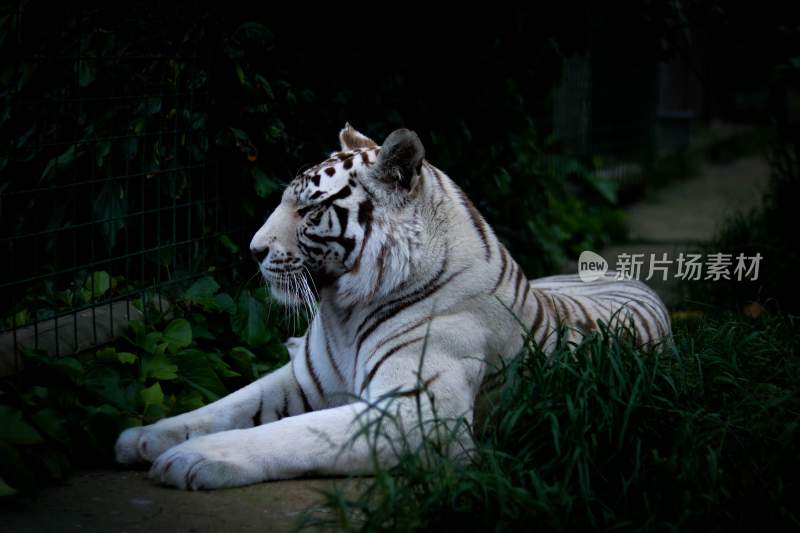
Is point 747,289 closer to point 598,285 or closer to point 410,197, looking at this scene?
point 598,285

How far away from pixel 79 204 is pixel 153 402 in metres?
1.27

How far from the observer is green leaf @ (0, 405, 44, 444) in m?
3.02

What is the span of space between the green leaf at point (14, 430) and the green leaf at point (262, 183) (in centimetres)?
172

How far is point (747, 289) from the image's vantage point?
558cm

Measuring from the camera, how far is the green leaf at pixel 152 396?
3.68 m

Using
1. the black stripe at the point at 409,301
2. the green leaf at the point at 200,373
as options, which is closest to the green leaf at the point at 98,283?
the green leaf at the point at 200,373

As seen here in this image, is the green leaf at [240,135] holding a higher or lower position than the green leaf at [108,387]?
higher

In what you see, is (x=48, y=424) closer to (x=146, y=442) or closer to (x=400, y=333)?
(x=146, y=442)

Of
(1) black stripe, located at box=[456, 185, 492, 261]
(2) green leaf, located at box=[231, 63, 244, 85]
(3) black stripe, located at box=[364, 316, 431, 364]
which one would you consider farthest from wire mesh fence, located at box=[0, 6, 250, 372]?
(1) black stripe, located at box=[456, 185, 492, 261]

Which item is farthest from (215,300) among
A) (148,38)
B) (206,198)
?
(148,38)

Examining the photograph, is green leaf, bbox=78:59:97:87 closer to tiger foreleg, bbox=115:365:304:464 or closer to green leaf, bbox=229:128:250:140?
green leaf, bbox=229:128:250:140

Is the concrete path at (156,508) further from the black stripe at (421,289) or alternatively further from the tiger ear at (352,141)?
the tiger ear at (352,141)

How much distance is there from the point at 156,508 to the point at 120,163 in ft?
6.13

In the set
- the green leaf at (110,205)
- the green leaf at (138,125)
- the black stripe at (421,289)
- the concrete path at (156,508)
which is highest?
the green leaf at (138,125)
